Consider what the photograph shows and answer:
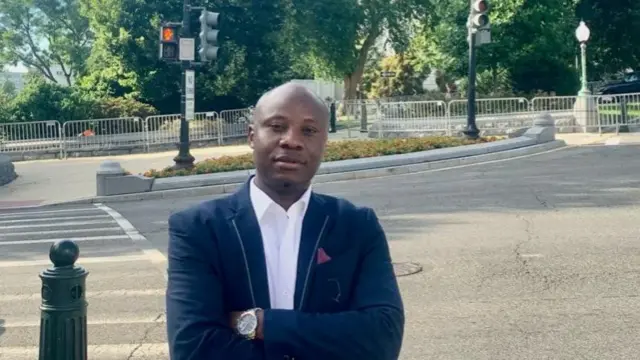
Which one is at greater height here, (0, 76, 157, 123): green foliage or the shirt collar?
(0, 76, 157, 123): green foliage

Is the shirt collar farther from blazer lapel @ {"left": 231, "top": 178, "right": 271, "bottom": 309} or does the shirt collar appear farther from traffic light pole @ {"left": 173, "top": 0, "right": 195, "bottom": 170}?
traffic light pole @ {"left": 173, "top": 0, "right": 195, "bottom": 170}

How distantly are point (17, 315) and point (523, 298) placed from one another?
453cm

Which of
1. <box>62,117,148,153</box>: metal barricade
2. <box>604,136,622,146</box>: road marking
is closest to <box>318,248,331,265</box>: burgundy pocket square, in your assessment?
<box>604,136,622,146</box>: road marking

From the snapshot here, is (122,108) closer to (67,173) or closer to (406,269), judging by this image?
(67,173)

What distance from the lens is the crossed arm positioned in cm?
Answer: 255

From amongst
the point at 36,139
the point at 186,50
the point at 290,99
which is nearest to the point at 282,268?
the point at 290,99

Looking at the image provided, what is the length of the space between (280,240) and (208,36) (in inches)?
695

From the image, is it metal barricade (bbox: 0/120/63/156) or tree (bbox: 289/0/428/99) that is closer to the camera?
metal barricade (bbox: 0/120/63/156)

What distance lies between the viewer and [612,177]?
16172 millimetres

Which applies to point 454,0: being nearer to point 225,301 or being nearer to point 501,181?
point 501,181

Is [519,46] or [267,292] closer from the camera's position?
[267,292]

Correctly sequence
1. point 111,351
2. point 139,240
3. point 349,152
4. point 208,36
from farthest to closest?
point 349,152, point 208,36, point 139,240, point 111,351

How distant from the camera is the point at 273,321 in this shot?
2533 mm

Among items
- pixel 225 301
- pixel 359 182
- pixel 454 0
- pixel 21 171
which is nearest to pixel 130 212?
pixel 359 182
